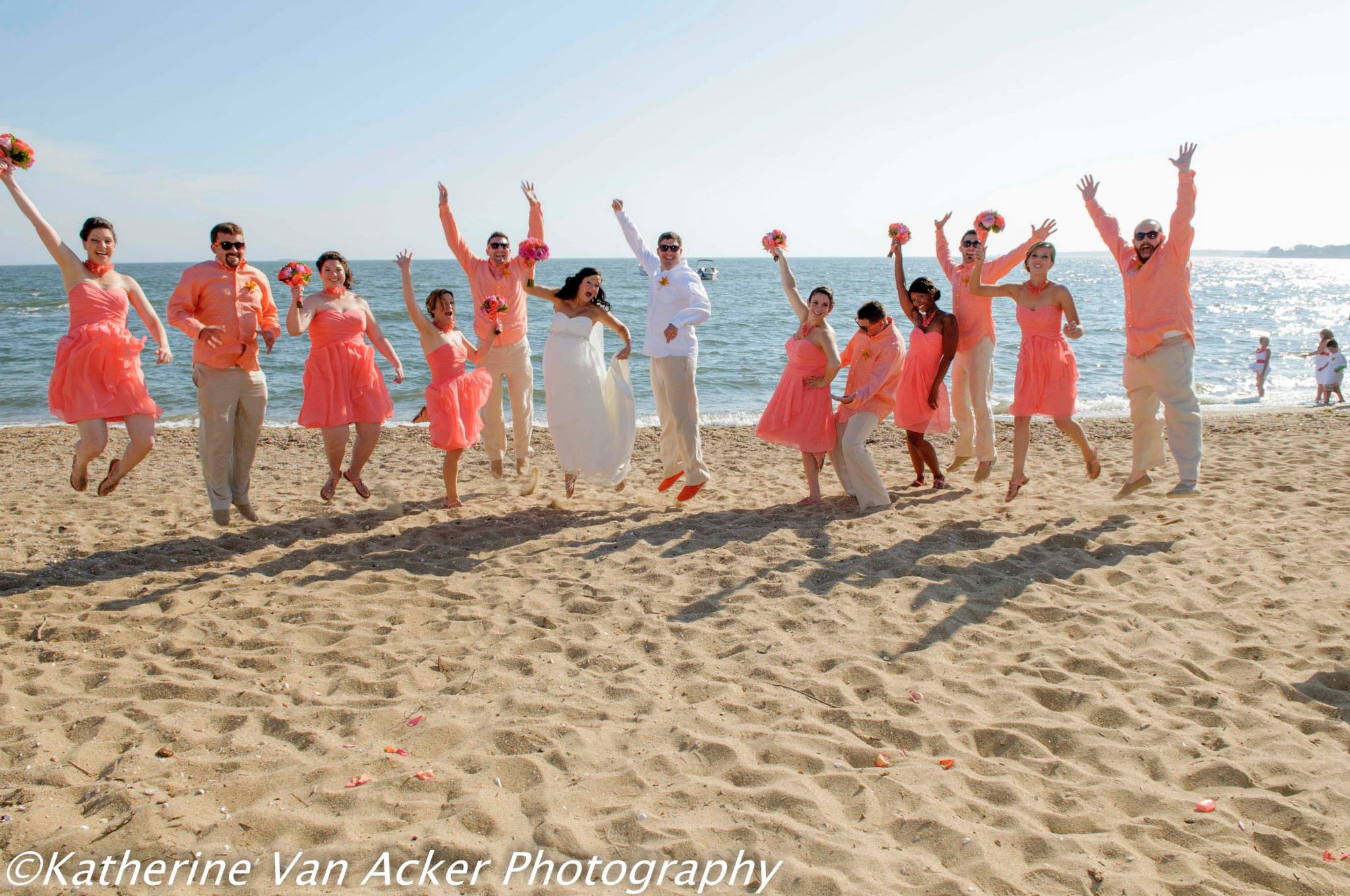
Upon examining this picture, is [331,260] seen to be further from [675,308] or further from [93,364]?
[675,308]

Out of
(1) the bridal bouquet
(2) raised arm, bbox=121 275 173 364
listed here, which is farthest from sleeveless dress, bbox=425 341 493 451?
(1) the bridal bouquet

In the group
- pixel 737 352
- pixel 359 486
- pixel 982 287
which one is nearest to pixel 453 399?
pixel 359 486

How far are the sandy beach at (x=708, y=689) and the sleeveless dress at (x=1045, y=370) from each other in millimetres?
877

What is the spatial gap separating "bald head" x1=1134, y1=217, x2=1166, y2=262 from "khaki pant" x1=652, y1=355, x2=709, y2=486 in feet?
11.4

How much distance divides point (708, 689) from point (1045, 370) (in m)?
4.45

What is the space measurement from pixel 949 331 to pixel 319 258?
16.9 ft

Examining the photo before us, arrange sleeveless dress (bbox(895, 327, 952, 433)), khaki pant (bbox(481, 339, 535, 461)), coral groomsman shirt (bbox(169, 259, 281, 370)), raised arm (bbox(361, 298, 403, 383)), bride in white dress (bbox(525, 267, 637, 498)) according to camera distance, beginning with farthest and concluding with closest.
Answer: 1. khaki pant (bbox(481, 339, 535, 461))
2. sleeveless dress (bbox(895, 327, 952, 433))
3. bride in white dress (bbox(525, 267, 637, 498))
4. raised arm (bbox(361, 298, 403, 383))
5. coral groomsman shirt (bbox(169, 259, 281, 370))

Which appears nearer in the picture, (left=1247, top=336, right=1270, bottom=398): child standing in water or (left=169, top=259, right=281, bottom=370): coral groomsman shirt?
(left=169, top=259, right=281, bottom=370): coral groomsman shirt

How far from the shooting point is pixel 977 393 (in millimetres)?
7867

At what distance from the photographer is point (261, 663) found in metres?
4.43

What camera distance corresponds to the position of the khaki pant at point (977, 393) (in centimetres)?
784

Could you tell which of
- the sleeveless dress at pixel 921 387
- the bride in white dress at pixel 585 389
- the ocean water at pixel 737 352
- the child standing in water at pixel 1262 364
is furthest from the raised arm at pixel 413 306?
the child standing in water at pixel 1262 364

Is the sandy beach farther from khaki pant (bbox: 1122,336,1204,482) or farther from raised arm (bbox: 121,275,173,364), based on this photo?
raised arm (bbox: 121,275,173,364)

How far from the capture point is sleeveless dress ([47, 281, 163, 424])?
5887 millimetres
